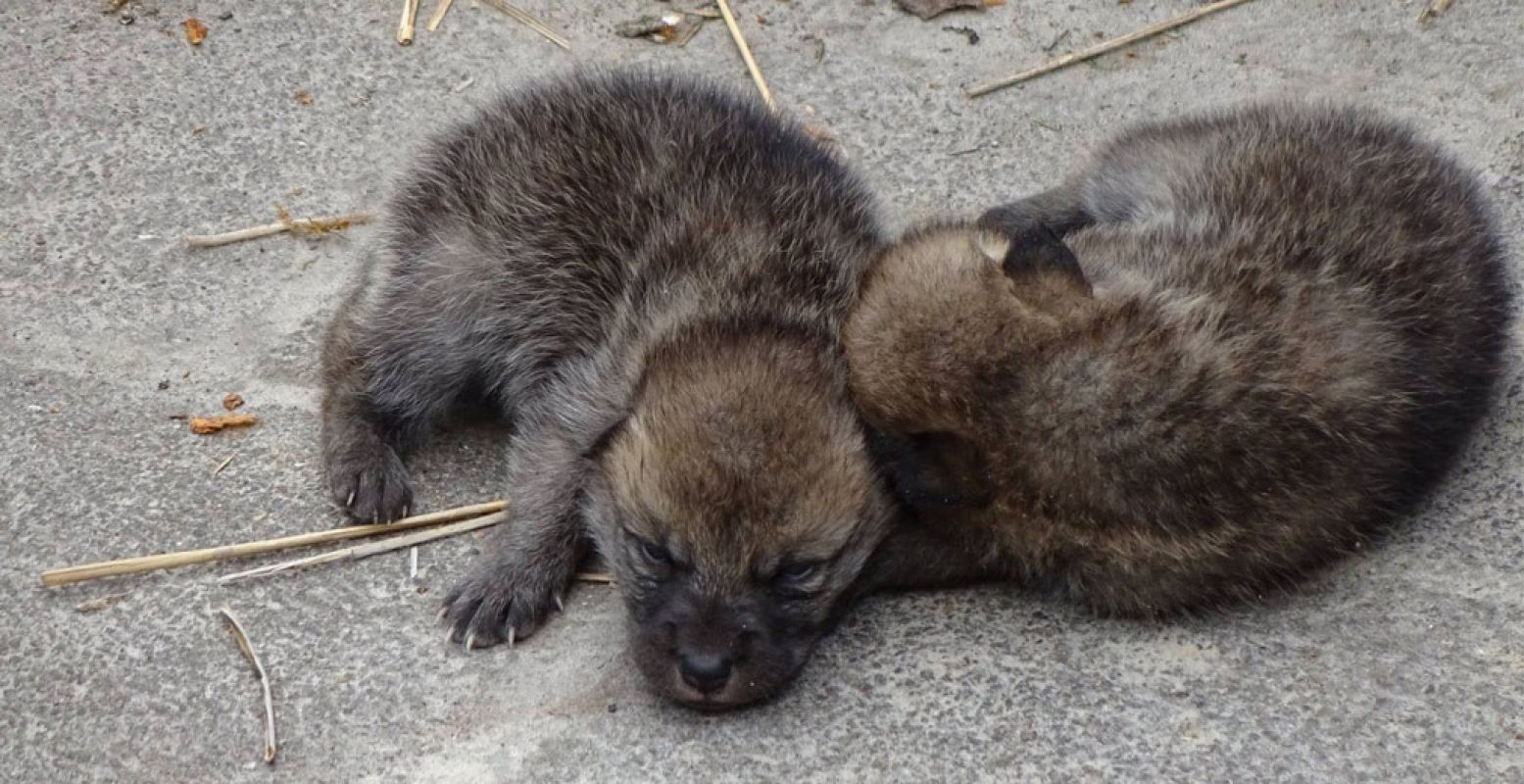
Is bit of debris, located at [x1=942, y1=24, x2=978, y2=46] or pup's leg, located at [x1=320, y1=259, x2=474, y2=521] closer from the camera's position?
pup's leg, located at [x1=320, y1=259, x2=474, y2=521]

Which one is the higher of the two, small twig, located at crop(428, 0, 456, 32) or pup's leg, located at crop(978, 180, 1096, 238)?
pup's leg, located at crop(978, 180, 1096, 238)

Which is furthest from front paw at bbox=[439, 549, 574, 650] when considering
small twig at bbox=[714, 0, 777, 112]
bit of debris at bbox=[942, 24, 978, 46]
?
bit of debris at bbox=[942, 24, 978, 46]

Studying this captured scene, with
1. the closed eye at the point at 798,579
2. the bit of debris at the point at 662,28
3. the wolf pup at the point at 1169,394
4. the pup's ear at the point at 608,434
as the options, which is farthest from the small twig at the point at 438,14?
the closed eye at the point at 798,579

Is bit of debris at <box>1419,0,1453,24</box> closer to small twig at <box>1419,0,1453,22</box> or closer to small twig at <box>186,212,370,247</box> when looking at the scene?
small twig at <box>1419,0,1453,22</box>

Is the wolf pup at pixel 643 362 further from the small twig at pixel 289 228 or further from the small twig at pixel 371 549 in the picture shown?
the small twig at pixel 289 228

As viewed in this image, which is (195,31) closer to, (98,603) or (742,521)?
(98,603)

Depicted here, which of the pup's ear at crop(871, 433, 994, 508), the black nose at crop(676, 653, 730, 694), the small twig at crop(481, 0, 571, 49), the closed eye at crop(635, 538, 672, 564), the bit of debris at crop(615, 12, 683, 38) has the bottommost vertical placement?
the small twig at crop(481, 0, 571, 49)
